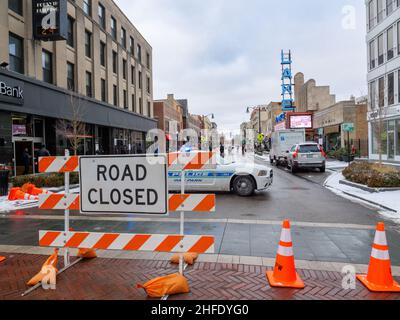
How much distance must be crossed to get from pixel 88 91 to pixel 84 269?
23.7m

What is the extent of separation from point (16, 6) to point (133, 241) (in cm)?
1878

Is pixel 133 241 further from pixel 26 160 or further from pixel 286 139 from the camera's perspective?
pixel 286 139

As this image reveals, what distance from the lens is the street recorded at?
18.3 ft

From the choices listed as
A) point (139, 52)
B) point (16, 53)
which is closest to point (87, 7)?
point (16, 53)

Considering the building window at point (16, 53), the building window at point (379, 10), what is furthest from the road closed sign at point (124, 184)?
the building window at point (379, 10)

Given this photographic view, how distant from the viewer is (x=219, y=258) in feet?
17.0

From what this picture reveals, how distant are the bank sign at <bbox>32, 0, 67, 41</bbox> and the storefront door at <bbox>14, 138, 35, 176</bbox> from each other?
5.90m

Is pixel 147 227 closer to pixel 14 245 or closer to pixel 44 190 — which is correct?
pixel 14 245

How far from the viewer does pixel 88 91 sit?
2627 centimetres

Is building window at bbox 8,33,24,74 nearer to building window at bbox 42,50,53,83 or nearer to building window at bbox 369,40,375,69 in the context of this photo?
building window at bbox 42,50,53,83

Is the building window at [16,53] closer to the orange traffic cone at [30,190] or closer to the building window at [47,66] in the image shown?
the building window at [47,66]

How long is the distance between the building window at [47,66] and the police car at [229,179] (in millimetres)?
13458

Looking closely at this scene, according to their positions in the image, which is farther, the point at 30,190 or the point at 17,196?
the point at 30,190
